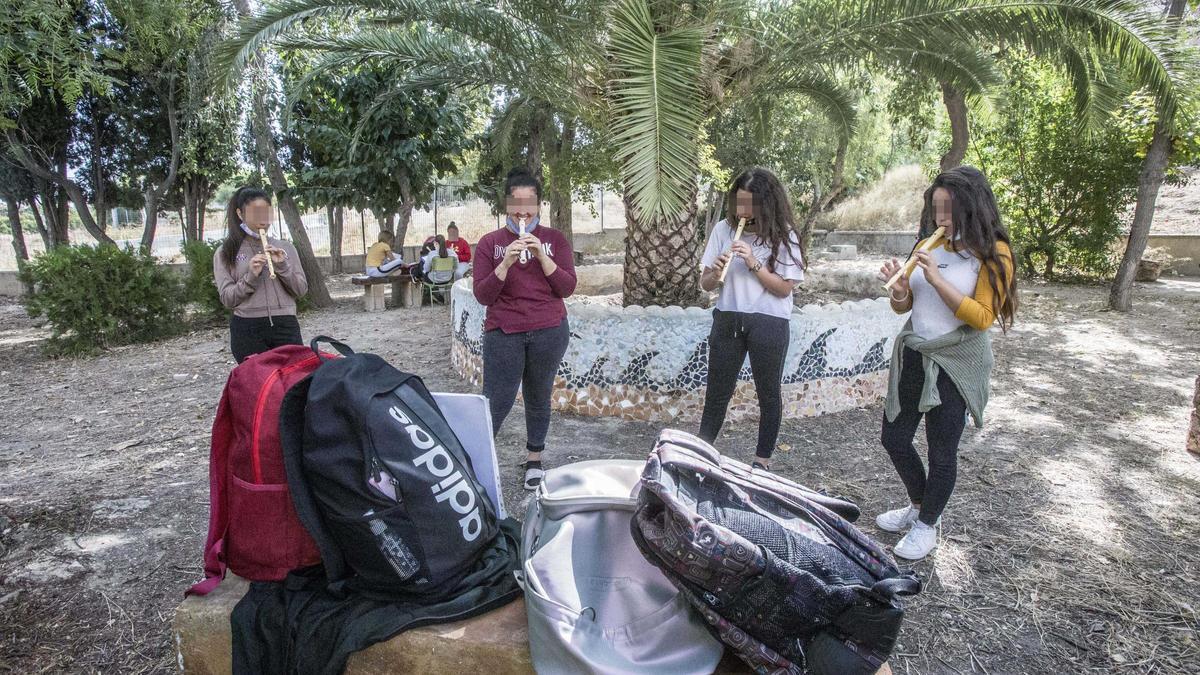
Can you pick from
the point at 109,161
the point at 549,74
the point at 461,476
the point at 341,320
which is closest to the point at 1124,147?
the point at 549,74

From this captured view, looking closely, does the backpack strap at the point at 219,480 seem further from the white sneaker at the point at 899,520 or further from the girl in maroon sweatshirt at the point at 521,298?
the white sneaker at the point at 899,520

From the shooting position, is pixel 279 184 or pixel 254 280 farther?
pixel 279 184

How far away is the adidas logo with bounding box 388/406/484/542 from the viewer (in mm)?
1618

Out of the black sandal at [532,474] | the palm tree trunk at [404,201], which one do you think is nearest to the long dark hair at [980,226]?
the black sandal at [532,474]

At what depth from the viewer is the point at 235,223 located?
3.50 meters

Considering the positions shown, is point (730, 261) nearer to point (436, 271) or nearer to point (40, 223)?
point (436, 271)

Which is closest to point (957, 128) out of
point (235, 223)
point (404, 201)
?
point (404, 201)

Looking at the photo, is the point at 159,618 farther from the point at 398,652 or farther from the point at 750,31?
the point at 750,31

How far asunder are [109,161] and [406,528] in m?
14.3

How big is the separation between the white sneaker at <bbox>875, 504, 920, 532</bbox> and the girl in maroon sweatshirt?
160cm

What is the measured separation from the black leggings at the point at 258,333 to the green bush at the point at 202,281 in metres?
5.79

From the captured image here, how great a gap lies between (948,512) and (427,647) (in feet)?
8.33

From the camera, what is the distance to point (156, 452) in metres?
4.07

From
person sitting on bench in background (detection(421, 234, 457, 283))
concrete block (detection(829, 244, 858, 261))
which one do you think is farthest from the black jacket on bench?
concrete block (detection(829, 244, 858, 261))
